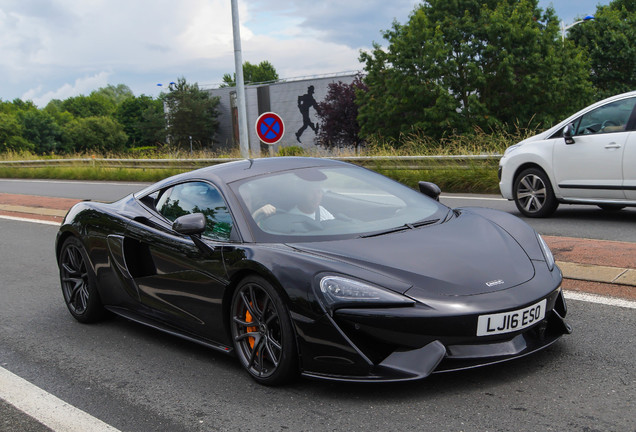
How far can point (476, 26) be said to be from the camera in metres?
46.0

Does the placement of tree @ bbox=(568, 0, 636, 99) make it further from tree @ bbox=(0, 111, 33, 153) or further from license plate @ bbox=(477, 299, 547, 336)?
tree @ bbox=(0, 111, 33, 153)

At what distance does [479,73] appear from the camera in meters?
43.7

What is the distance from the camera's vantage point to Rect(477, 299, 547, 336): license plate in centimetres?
323

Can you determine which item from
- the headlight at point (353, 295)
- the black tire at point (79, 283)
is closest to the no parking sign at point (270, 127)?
the black tire at point (79, 283)

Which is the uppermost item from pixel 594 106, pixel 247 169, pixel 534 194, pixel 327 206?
pixel 594 106

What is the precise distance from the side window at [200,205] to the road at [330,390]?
81 centimetres

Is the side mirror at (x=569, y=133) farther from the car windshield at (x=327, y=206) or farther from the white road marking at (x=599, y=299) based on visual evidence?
the car windshield at (x=327, y=206)

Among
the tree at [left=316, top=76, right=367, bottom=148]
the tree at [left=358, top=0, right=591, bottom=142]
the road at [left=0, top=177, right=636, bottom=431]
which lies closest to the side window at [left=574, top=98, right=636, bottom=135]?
the road at [left=0, top=177, right=636, bottom=431]

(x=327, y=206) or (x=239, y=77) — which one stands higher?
(x=239, y=77)

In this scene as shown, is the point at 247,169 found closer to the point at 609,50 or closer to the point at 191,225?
the point at 191,225

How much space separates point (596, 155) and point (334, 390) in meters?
6.31

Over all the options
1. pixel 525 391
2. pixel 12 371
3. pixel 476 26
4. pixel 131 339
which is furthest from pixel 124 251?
pixel 476 26

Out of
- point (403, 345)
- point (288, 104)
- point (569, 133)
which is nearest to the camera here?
point (403, 345)

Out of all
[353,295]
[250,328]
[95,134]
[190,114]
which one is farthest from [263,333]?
[95,134]
